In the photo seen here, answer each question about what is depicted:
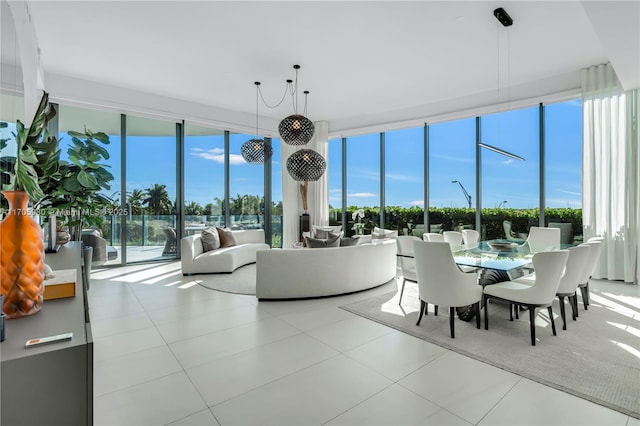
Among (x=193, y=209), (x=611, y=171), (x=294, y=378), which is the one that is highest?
(x=611, y=171)

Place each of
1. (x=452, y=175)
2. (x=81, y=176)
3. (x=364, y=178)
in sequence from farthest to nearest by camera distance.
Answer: (x=364, y=178) < (x=452, y=175) < (x=81, y=176)

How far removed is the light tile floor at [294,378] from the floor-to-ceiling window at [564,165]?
441 cm

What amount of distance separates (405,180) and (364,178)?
1.09m

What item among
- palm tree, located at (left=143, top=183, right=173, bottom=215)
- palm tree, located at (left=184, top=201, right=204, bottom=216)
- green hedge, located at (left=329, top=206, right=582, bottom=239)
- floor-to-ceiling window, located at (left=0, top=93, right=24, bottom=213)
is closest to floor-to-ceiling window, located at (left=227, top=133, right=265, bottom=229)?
palm tree, located at (left=184, top=201, right=204, bottom=216)

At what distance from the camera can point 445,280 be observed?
2975 mm

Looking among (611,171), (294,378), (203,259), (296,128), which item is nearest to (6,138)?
(294,378)

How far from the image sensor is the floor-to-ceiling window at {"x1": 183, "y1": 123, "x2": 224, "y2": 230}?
23.1 ft

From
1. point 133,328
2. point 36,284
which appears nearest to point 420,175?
point 133,328

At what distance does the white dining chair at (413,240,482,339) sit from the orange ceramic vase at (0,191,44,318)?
273 cm

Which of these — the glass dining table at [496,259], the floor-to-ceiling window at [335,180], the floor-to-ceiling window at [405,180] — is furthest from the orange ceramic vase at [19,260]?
the floor-to-ceiling window at [335,180]

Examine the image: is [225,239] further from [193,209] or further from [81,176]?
[81,176]

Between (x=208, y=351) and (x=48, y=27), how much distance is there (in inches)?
166

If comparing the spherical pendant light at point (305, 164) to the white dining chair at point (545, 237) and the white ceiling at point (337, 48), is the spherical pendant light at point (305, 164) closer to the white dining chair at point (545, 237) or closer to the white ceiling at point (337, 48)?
the white ceiling at point (337, 48)

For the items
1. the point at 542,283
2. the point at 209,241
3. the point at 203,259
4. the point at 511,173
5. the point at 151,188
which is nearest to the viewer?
the point at 542,283
